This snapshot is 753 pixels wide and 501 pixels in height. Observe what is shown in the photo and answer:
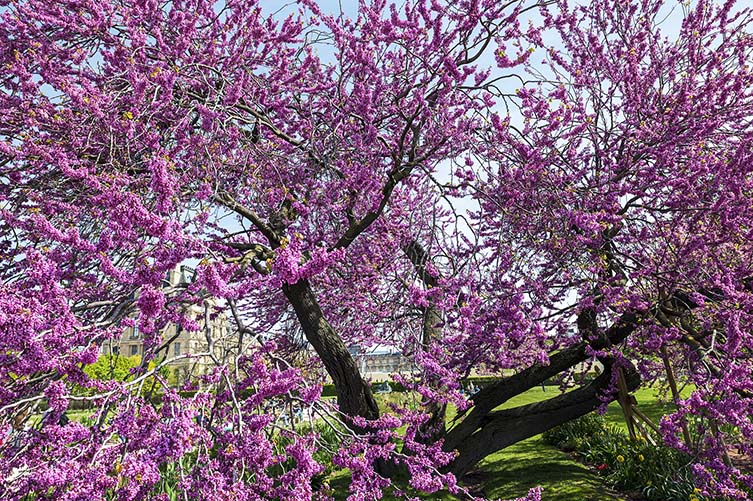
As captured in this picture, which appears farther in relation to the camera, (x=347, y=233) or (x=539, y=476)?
(x=539, y=476)

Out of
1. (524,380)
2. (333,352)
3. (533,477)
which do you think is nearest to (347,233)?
(333,352)

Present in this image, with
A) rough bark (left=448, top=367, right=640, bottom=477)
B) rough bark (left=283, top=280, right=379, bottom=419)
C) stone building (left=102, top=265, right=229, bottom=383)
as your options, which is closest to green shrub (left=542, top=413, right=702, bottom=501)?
rough bark (left=448, top=367, right=640, bottom=477)

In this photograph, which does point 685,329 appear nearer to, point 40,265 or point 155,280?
point 155,280

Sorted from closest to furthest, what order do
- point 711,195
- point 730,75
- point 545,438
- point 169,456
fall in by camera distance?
point 169,456, point 711,195, point 730,75, point 545,438

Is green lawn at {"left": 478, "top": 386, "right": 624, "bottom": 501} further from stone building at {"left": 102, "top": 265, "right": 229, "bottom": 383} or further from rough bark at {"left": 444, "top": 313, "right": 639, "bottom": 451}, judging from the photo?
stone building at {"left": 102, "top": 265, "right": 229, "bottom": 383}

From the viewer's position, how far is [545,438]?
11.1 meters

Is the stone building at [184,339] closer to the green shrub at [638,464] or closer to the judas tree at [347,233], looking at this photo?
the judas tree at [347,233]

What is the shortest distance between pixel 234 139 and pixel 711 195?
5436 millimetres

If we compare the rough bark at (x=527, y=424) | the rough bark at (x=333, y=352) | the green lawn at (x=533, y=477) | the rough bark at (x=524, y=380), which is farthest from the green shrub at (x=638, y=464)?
the rough bark at (x=333, y=352)

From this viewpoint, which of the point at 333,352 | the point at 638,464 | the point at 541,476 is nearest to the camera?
the point at 333,352

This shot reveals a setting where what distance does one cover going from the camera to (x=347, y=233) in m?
6.07

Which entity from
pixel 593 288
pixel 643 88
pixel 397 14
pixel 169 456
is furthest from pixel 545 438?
pixel 169 456

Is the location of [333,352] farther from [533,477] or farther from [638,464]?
[638,464]

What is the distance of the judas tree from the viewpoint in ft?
10.3
